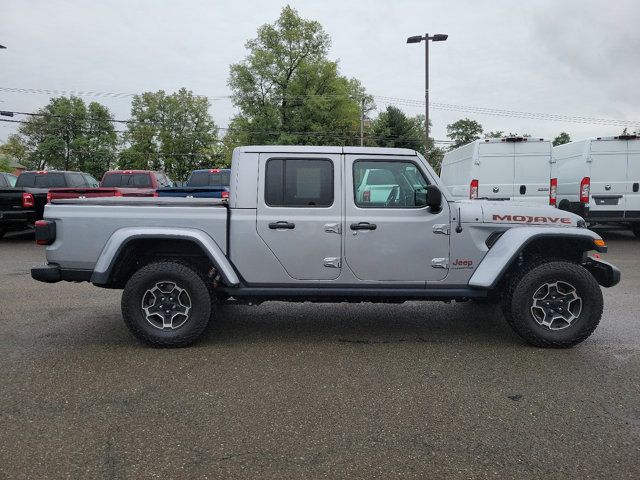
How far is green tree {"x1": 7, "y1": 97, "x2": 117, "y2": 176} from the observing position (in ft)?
213

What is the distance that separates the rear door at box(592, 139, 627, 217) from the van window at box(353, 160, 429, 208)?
31.5ft

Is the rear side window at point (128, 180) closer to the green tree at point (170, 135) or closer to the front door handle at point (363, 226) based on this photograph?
the front door handle at point (363, 226)

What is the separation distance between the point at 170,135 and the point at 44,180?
53.0m

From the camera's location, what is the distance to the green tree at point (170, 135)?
6462 cm

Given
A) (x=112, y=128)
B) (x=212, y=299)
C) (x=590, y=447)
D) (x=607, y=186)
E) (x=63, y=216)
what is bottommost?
(x=590, y=447)

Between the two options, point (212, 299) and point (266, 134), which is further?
point (266, 134)

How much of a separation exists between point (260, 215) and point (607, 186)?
1084 cm

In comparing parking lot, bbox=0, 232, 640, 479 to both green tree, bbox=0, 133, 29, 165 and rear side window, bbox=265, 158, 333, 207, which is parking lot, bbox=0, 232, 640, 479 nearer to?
rear side window, bbox=265, 158, 333, 207

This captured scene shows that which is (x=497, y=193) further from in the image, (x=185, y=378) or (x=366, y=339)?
(x=185, y=378)

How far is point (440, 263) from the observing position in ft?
15.5

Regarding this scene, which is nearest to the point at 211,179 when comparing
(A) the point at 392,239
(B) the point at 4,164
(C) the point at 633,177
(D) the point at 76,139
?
(C) the point at 633,177

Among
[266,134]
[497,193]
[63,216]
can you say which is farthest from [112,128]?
[63,216]

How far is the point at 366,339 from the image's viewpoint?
197 inches

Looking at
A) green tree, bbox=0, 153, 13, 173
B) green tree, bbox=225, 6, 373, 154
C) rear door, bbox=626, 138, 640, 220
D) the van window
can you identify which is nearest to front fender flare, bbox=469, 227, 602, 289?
the van window
